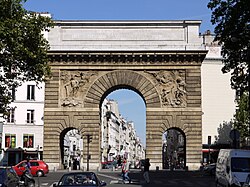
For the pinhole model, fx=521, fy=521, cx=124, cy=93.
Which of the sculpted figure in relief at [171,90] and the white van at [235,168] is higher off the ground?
the sculpted figure in relief at [171,90]

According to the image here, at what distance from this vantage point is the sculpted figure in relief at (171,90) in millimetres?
54656

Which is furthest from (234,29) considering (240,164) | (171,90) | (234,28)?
(171,90)

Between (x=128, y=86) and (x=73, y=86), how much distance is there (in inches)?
230

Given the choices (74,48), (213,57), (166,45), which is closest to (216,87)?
(213,57)

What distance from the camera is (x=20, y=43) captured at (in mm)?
28516

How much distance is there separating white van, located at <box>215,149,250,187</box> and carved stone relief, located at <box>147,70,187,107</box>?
26.7 meters

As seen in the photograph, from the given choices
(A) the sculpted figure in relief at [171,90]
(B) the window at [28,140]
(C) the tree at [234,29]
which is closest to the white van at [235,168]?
(C) the tree at [234,29]

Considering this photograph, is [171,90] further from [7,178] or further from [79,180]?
[79,180]

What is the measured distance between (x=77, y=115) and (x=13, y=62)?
2635cm

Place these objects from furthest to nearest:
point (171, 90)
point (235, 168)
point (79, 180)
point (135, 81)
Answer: point (135, 81)
point (171, 90)
point (235, 168)
point (79, 180)

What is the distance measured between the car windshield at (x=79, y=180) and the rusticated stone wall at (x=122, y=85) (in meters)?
34.2

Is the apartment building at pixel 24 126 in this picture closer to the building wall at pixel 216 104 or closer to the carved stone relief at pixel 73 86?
the carved stone relief at pixel 73 86

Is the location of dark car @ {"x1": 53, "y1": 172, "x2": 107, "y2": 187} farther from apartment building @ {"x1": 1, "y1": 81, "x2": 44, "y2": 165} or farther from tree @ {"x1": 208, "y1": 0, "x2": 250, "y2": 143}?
apartment building @ {"x1": 1, "y1": 81, "x2": 44, "y2": 165}

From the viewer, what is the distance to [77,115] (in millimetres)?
54938
